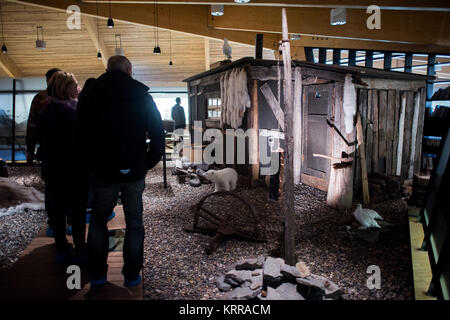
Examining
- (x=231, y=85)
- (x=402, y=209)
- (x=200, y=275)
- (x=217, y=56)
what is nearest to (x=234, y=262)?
(x=200, y=275)

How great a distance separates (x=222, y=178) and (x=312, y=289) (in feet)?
14.2

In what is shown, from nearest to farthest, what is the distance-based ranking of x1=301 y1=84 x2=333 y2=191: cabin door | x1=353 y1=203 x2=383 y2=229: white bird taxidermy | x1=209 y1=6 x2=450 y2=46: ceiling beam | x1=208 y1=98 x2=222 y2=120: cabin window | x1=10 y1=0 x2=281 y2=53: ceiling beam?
x1=353 y1=203 x2=383 y2=229: white bird taxidermy, x1=301 y1=84 x2=333 y2=191: cabin door, x1=209 y1=6 x2=450 y2=46: ceiling beam, x1=208 y1=98 x2=222 y2=120: cabin window, x1=10 y1=0 x2=281 y2=53: ceiling beam

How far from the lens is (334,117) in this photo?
673 centimetres

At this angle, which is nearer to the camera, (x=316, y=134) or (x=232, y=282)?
(x=232, y=282)

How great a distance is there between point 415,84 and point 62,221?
26.4 ft

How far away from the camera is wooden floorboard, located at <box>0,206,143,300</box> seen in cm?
284

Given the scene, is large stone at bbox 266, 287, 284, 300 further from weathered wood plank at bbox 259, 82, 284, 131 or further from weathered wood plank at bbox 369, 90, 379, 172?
weathered wood plank at bbox 369, 90, 379, 172

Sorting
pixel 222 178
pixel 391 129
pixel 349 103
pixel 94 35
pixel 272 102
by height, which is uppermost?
pixel 94 35

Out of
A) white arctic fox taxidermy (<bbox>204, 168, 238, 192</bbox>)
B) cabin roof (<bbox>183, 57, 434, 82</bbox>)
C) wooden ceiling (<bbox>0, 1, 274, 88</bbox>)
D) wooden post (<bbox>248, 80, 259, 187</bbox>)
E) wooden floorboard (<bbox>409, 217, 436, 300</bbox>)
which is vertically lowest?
wooden floorboard (<bbox>409, 217, 436, 300</bbox>)

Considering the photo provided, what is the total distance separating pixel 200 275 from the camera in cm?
366

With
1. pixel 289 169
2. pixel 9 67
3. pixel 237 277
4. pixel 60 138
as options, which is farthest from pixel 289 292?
pixel 9 67

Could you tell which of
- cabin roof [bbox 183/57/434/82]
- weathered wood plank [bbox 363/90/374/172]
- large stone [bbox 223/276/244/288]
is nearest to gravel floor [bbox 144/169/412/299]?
large stone [bbox 223/276/244/288]

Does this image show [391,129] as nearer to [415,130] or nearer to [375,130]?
[375,130]

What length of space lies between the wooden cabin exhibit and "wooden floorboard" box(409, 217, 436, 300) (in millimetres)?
2363
